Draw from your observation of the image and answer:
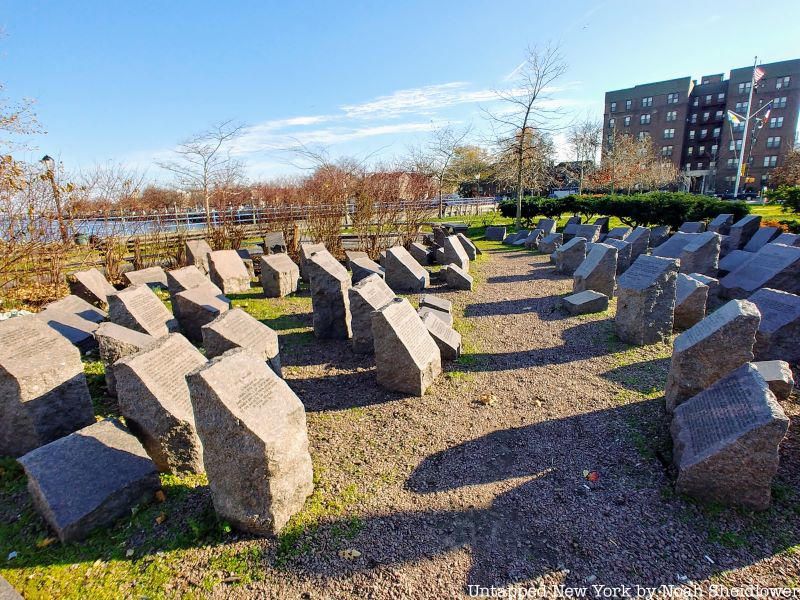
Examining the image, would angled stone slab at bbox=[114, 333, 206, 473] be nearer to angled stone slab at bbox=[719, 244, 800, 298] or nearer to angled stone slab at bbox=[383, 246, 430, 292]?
angled stone slab at bbox=[383, 246, 430, 292]

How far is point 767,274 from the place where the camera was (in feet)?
26.9

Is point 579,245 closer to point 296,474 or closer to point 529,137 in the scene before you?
point 296,474

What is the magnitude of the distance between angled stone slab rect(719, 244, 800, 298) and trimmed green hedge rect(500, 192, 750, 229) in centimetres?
807

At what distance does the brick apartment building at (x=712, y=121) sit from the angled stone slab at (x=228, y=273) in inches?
1654

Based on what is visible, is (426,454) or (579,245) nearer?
(426,454)

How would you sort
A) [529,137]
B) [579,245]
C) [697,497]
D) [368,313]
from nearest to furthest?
1. [697,497]
2. [368,313]
3. [579,245]
4. [529,137]

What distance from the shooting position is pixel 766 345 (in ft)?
19.3

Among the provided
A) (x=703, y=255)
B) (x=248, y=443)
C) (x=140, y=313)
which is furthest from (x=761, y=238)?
(x=140, y=313)

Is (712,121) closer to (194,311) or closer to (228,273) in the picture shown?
(228,273)

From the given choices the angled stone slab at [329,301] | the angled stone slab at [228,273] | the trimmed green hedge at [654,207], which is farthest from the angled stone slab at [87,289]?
the trimmed green hedge at [654,207]

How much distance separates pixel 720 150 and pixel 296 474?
62624 mm

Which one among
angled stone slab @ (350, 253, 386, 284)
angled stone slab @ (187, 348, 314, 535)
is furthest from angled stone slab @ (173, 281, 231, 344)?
angled stone slab @ (187, 348, 314, 535)

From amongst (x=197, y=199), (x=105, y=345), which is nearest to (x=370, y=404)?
(x=105, y=345)

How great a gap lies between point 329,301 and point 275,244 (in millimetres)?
7515
